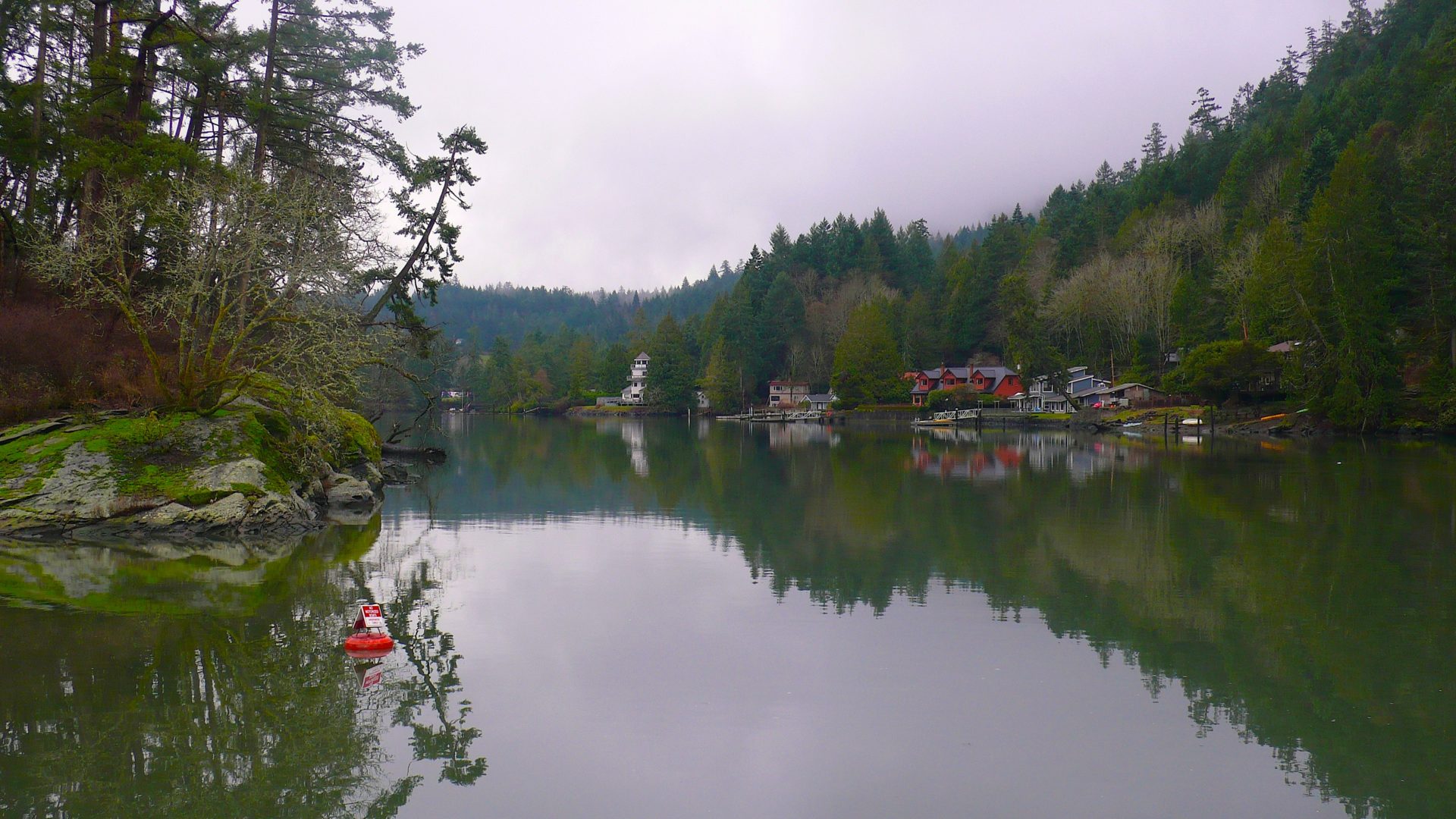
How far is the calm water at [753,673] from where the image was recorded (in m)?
6.00

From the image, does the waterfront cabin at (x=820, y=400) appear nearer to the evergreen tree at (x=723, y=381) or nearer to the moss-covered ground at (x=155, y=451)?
the evergreen tree at (x=723, y=381)

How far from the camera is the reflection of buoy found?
873 cm

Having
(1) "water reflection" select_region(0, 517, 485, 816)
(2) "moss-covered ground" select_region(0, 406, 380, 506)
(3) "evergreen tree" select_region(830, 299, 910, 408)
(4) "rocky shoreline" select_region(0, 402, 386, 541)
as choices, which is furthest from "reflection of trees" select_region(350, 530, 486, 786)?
(3) "evergreen tree" select_region(830, 299, 910, 408)

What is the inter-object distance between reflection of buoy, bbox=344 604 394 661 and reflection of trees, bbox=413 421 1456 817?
16.8ft

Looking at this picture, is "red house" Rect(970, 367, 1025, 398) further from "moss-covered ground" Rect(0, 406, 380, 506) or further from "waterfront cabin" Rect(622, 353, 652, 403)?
"moss-covered ground" Rect(0, 406, 380, 506)

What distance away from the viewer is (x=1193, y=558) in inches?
539

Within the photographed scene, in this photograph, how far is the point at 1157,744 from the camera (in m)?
6.73

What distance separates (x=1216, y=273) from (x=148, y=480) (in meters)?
73.4

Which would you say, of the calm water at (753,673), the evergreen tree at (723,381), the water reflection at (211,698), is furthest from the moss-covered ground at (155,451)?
the evergreen tree at (723,381)

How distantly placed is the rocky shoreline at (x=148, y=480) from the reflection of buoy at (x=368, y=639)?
24.6 feet

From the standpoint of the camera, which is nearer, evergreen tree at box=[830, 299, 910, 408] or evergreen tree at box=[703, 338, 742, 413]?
evergreen tree at box=[830, 299, 910, 408]

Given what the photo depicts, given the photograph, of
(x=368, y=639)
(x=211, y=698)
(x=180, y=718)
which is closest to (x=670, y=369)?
(x=368, y=639)

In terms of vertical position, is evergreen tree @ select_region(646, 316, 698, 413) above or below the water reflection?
above

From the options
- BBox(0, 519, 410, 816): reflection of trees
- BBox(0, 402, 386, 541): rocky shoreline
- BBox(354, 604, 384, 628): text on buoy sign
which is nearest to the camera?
BBox(0, 519, 410, 816): reflection of trees
